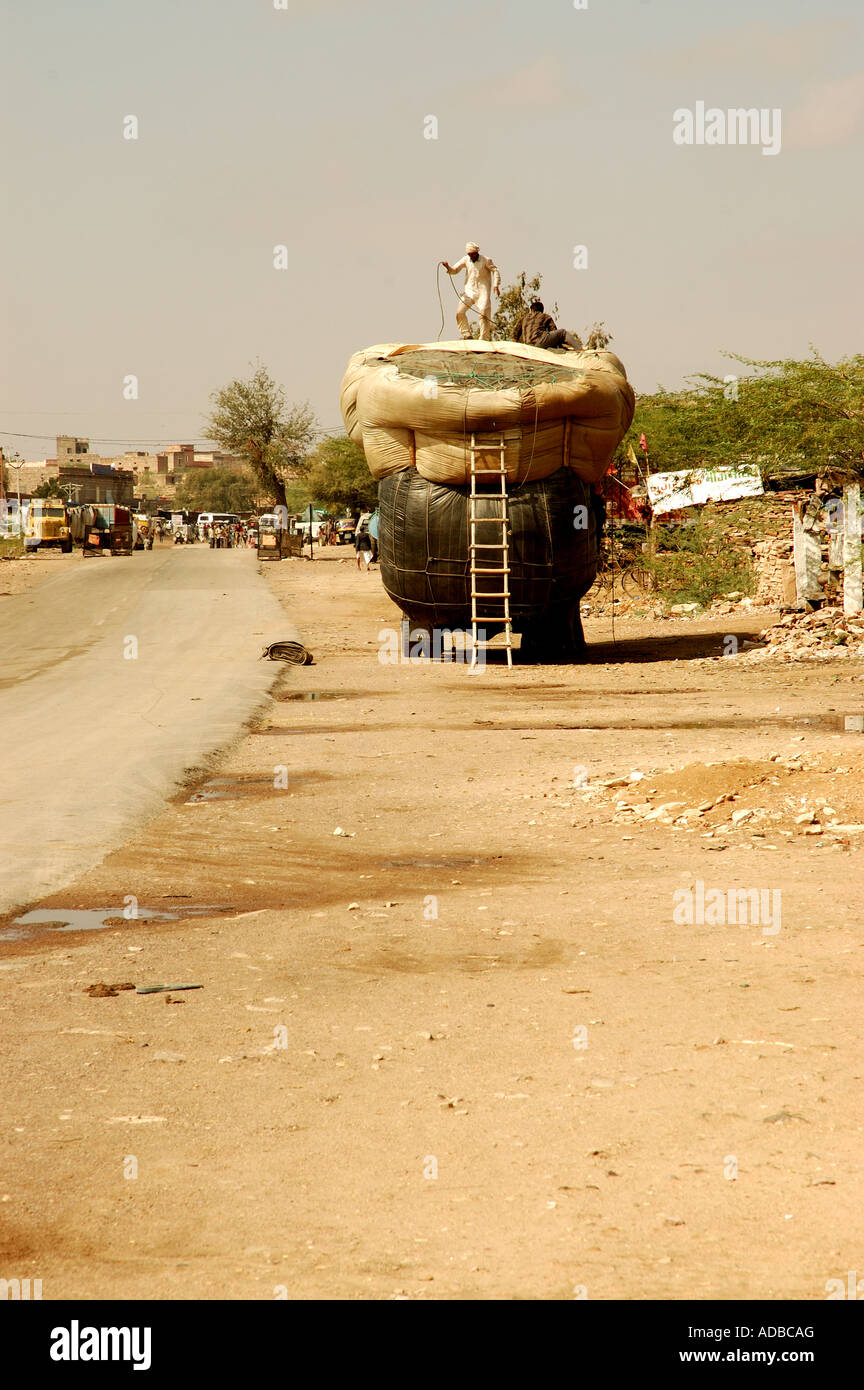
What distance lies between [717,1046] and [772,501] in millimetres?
19071

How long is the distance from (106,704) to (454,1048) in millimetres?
Result: 11443

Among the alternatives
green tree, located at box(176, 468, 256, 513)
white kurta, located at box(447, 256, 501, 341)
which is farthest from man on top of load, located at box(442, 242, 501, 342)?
green tree, located at box(176, 468, 256, 513)

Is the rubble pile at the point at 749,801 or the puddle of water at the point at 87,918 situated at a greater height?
the rubble pile at the point at 749,801

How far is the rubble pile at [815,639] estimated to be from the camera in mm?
18328

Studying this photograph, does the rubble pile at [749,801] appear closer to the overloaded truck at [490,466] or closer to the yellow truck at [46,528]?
the overloaded truck at [490,466]

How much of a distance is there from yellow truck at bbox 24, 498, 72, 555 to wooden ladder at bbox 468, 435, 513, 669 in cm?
5234

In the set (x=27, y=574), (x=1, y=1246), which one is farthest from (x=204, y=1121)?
(x=27, y=574)

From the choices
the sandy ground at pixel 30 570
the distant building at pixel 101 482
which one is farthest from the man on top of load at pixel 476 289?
the distant building at pixel 101 482

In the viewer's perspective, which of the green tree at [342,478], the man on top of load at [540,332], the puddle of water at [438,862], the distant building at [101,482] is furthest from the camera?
the distant building at [101,482]

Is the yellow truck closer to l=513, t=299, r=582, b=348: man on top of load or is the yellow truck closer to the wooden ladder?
l=513, t=299, r=582, b=348: man on top of load

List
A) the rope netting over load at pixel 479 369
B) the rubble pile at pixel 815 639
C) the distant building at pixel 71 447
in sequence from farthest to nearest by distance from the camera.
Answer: the distant building at pixel 71 447, the rubble pile at pixel 815 639, the rope netting over load at pixel 479 369

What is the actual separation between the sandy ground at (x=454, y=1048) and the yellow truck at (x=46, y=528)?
60.3 m

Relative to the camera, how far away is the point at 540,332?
2148 centimetres

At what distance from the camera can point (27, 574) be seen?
4619cm
